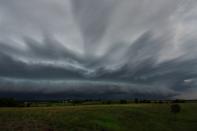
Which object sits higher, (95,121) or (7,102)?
(7,102)

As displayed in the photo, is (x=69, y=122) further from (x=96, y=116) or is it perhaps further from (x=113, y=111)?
(x=113, y=111)

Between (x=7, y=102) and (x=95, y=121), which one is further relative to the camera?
(x=7, y=102)

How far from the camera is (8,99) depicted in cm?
14525

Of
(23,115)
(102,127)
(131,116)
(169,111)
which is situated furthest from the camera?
(169,111)

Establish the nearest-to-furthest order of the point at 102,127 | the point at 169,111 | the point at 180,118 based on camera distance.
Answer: the point at 102,127 → the point at 180,118 → the point at 169,111

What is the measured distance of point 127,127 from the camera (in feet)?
261

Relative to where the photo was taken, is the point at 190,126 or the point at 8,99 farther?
the point at 8,99

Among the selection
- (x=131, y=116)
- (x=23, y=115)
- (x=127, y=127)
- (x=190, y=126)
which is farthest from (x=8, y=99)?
(x=190, y=126)

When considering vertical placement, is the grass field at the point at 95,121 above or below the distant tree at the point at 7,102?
below

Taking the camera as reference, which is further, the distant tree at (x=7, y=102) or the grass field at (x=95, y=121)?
the distant tree at (x=7, y=102)

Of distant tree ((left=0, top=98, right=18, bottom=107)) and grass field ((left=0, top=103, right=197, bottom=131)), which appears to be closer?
grass field ((left=0, top=103, right=197, bottom=131))

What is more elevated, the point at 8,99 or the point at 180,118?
the point at 8,99

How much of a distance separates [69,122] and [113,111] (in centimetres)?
2517

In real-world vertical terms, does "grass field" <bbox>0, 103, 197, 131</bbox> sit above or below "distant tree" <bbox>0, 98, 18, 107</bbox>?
below
